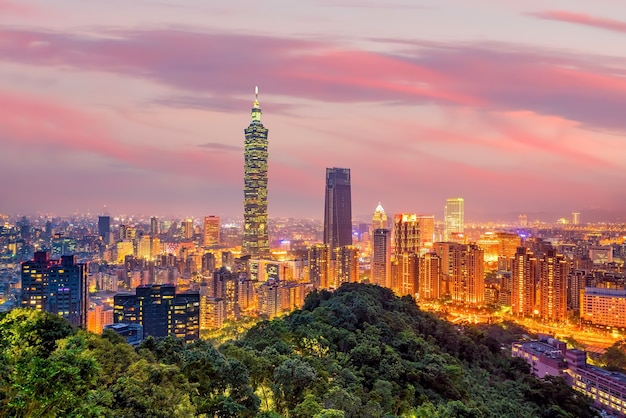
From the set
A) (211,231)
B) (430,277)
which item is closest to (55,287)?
(430,277)

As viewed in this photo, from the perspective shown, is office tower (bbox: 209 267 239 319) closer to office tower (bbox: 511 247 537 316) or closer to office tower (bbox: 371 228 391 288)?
office tower (bbox: 371 228 391 288)

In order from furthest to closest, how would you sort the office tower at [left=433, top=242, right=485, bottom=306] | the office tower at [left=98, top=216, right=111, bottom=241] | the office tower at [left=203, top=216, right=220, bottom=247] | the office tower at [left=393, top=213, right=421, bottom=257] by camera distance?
1. the office tower at [left=203, top=216, right=220, bottom=247]
2. the office tower at [left=98, top=216, right=111, bottom=241]
3. the office tower at [left=393, top=213, right=421, bottom=257]
4. the office tower at [left=433, top=242, right=485, bottom=306]

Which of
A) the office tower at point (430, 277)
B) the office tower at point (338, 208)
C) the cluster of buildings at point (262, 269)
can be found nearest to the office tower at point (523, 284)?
the cluster of buildings at point (262, 269)

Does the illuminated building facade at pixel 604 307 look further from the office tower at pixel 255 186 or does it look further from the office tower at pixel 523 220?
the office tower at pixel 523 220

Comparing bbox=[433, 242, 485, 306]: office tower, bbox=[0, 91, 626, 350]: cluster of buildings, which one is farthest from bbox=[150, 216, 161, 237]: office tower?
bbox=[433, 242, 485, 306]: office tower

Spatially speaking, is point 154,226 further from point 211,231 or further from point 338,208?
point 338,208

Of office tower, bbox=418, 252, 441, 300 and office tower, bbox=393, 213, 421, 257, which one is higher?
office tower, bbox=393, 213, 421, 257
